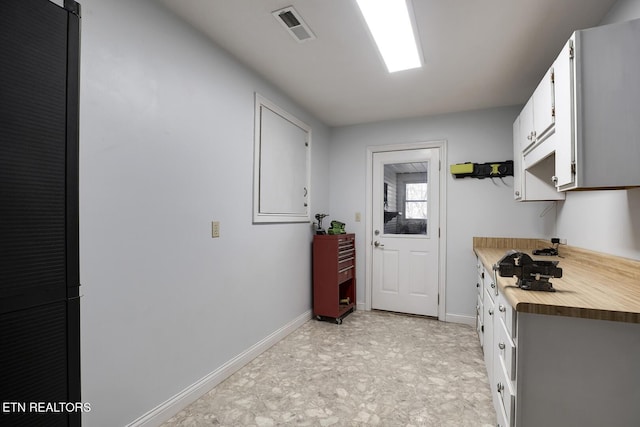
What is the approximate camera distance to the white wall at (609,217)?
1.69 m

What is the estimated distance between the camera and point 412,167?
3871 mm

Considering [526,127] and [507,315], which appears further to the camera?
[526,127]

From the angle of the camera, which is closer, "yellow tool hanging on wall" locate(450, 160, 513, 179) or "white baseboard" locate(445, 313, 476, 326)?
"yellow tool hanging on wall" locate(450, 160, 513, 179)

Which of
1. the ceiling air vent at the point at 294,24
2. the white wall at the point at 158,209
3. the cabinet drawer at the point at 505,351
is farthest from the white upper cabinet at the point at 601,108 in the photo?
the white wall at the point at 158,209

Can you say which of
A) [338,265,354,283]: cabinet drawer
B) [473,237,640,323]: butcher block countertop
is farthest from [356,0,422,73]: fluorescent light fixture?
[338,265,354,283]: cabinet drawer

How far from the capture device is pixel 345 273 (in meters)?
3.77

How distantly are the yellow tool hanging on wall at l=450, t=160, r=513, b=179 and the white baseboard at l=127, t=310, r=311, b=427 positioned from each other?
259 centimetres

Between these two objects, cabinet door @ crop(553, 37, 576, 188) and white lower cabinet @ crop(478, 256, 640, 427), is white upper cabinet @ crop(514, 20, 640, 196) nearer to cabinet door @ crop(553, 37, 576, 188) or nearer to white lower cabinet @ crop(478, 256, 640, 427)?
cabinet door @ crop(553, 37, 576, 188)

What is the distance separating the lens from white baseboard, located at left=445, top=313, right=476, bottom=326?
11.6ft

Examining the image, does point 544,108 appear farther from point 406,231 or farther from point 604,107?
point 406,231

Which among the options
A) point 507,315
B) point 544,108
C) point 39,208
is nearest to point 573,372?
point 507,315

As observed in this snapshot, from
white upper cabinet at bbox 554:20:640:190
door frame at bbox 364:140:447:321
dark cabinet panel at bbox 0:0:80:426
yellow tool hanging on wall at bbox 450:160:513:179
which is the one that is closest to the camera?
dark cabinet panel at bbox 0:0:80:426

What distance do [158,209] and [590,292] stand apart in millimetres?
2211

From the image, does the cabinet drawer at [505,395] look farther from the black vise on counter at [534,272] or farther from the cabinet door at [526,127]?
the cabinet door at [526,127]
